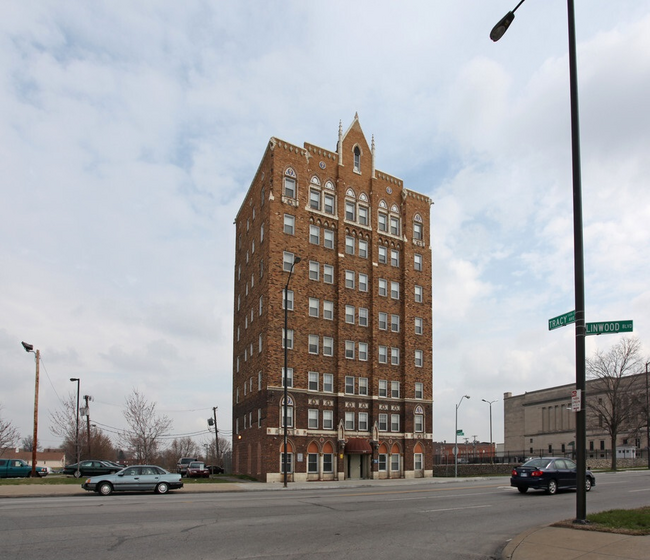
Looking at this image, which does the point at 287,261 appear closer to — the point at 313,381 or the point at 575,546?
the point at 313,381

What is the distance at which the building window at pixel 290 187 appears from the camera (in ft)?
153

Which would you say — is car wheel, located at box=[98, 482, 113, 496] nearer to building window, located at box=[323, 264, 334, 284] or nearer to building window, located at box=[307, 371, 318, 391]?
building window, located at box=[307, 371, 318, 391]

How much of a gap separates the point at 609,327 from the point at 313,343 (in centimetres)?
3336

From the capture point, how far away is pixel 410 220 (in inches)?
2108

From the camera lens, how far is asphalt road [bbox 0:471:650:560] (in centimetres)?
1170

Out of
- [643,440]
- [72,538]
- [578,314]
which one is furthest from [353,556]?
[643,440]

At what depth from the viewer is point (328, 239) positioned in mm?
48219

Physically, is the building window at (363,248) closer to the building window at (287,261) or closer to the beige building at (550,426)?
the building window at (287,261)

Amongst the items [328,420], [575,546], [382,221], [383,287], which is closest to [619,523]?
[575,546]

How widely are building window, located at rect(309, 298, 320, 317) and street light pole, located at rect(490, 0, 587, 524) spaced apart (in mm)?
33020

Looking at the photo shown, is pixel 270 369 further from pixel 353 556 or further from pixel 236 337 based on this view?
pixel 353 556

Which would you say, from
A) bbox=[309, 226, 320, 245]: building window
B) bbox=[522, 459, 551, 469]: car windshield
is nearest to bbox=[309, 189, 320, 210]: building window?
bbox=[309, 226, 320, 245]: building window

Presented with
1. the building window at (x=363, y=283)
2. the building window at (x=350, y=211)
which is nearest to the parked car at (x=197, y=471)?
the building window at (x=363, y=283)

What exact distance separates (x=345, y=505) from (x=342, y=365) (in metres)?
26.2
